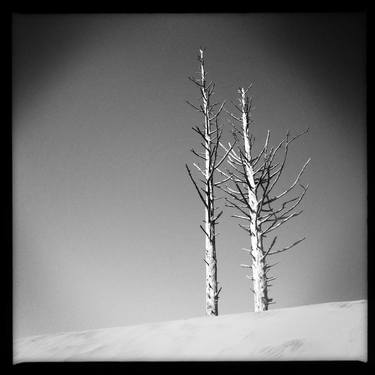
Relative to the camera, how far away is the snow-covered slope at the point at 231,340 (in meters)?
2.48

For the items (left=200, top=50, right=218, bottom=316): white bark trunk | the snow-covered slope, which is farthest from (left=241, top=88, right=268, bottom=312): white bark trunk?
the snow-covered slope

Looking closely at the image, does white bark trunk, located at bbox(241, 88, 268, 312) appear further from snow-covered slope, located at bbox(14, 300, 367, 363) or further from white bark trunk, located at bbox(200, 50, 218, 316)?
snow-covered slope, located at bbox(14, 300, 367, 363)

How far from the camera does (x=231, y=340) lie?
2.60m

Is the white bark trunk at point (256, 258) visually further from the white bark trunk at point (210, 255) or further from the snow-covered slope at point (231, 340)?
the snow-covered slope at point (231, 340)

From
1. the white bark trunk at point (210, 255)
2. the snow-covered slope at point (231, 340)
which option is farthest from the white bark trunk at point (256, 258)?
the snow-covered slope at point (231, 340)

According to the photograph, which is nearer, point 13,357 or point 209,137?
point 13,357

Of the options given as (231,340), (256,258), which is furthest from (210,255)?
(231,340)

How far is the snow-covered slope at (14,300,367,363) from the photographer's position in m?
2.48
